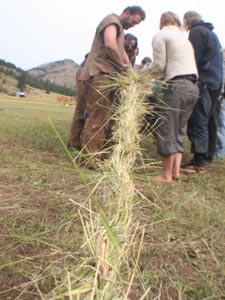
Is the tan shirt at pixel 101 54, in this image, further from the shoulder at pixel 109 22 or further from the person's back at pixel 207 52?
the person's back at pixel 207 52

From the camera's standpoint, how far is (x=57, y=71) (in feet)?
520

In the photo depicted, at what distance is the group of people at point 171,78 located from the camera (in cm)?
324

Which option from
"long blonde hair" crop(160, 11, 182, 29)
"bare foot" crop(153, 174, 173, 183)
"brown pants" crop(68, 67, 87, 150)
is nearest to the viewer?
"bare foot" crop(153, 174, 173, 183)

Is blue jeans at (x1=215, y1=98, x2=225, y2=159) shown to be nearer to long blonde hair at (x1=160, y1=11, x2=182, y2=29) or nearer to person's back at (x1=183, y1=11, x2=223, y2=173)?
person's back at (x1=183, y1=11, x2=223, y2=173)

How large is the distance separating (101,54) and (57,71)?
6288 inches

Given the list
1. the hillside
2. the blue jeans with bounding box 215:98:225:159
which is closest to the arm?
the blue jeans with bounding box 215:98:225:159

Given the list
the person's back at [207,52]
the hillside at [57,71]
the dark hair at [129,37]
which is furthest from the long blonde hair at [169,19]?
the hillside at [57,71]

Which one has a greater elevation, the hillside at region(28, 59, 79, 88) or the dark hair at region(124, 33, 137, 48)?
the dark hair at region(124, 33, 137, 48)

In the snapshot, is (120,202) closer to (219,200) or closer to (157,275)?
(157,275)

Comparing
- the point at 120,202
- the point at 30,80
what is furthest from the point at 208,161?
the point at 30,80

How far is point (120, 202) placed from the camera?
1234 mm

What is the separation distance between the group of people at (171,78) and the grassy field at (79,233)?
0.42 m

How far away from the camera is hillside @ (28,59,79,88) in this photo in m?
148

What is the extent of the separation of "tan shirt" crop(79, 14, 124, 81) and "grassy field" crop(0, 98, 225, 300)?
3.31 feet
